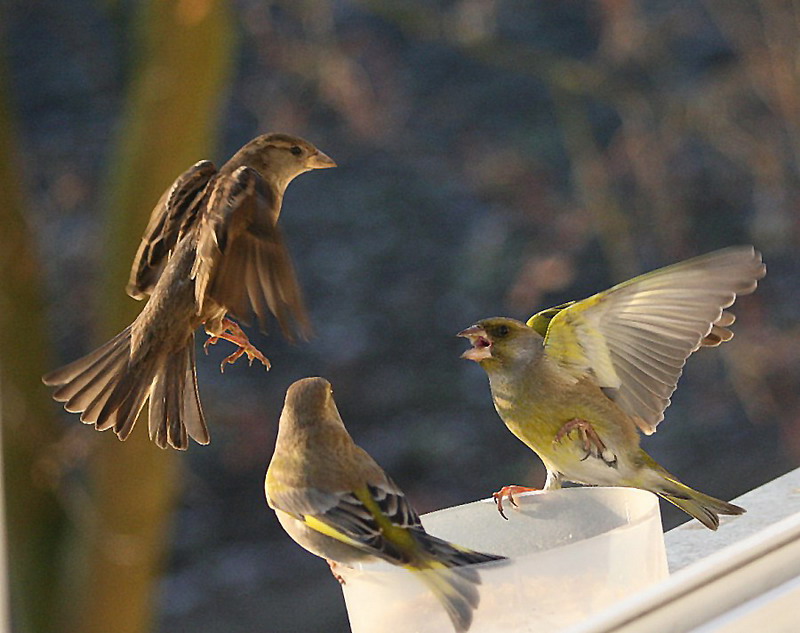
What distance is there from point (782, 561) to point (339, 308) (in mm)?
623

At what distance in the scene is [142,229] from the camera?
98cm

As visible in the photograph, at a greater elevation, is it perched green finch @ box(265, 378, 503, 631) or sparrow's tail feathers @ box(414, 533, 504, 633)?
perched green finch @ box(265, 378, 503, 631)

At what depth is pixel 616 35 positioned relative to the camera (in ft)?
5.11

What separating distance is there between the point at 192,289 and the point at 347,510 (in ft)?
0.39

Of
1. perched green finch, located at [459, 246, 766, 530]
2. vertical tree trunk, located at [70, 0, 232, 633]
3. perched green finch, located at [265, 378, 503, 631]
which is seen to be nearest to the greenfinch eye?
perched green finch, located at [459, 246, 766, 530]

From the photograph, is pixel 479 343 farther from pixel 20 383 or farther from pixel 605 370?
pixel 20 383

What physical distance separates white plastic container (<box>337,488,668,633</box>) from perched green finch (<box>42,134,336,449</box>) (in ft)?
0.37

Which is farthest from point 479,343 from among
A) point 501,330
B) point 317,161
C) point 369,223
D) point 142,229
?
point 369,223

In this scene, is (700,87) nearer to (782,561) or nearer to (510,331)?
(782,561)

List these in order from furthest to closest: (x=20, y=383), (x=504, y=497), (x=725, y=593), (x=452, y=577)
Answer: (x=20, y=383) < (x=725, y=593) < (x=504, y=497) < (x=452, y=577)

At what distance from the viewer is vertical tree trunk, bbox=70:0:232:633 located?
3.24ft

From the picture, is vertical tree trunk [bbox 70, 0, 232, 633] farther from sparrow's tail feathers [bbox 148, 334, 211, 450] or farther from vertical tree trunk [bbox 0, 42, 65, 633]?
sparrow's tail feathers [bbox 148, 334, 211, 450]

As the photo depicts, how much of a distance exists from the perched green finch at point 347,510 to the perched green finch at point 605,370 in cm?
12

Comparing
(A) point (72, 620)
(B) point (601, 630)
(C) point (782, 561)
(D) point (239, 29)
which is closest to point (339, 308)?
(D) point (239, 29)
